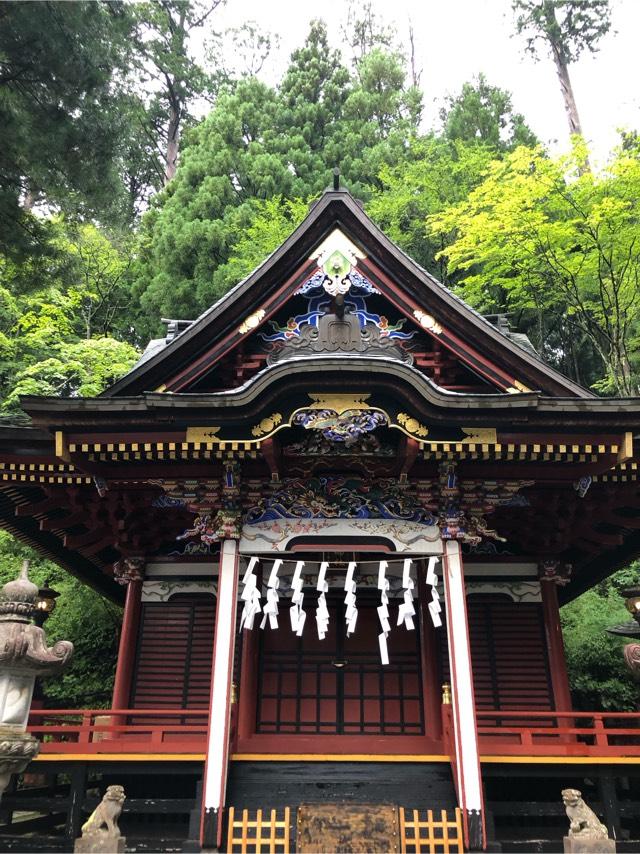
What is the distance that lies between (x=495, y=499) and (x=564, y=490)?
117 cm

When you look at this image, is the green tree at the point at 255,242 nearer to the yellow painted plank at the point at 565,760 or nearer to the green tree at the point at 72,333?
the green tree at the point at 72,333

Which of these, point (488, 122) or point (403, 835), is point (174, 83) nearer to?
point (488, 122)

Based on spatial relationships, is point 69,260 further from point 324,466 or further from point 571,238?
point 571,238

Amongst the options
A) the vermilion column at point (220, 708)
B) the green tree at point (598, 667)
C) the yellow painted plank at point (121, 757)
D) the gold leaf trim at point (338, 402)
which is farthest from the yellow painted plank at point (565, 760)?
the green tree at point (598, 667)

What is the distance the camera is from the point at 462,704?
751 cm

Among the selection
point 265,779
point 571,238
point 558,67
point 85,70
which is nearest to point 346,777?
point 265,779

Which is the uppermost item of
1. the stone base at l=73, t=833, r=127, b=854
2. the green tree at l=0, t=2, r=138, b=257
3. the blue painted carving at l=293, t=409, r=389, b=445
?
the green tree at l=0, t=2, r=138, b=257

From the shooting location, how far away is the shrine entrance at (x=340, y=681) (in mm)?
9711

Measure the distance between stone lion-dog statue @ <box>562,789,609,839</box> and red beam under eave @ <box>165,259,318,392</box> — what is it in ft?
21.9

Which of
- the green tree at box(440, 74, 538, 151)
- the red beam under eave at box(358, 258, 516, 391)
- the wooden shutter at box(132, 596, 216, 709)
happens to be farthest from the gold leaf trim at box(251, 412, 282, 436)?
the green tree at box(440, 74, 538, 151)

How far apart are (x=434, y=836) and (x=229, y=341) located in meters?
6.57

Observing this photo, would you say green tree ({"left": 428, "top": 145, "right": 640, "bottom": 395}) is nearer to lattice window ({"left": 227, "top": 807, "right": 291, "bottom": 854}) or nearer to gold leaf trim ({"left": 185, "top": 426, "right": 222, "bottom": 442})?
gold leaf trim ({"left": 185, "top": 426, "right": 222, "bottom": 442})

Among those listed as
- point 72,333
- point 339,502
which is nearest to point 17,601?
point 339,502

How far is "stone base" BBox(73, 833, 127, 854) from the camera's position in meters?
6.48
